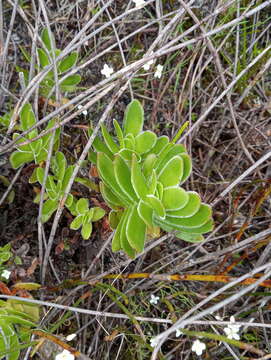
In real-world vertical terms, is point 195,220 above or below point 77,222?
above

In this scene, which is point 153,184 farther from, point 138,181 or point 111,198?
point 111,198

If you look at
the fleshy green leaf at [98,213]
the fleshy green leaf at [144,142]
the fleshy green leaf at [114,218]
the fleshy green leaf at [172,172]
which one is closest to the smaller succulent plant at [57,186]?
the fleshy green leaf at [98,213]

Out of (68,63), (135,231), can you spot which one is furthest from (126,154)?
(68,63)

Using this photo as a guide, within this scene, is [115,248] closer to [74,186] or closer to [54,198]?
[54,198]

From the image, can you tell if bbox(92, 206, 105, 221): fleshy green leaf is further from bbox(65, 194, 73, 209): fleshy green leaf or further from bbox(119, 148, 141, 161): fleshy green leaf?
bbox(119, 148, 141, 161): fleshy green leaf

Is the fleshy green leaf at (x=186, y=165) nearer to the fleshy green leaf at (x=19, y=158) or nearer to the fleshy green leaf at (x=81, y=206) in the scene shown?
the fleshy green leaf at (x=81, y=206)

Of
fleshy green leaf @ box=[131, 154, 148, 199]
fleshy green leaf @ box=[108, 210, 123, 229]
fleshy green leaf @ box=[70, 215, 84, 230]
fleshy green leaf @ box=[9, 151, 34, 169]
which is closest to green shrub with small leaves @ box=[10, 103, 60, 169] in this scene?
fleshy green leaf @ box=[9, 151, 34, 169]
